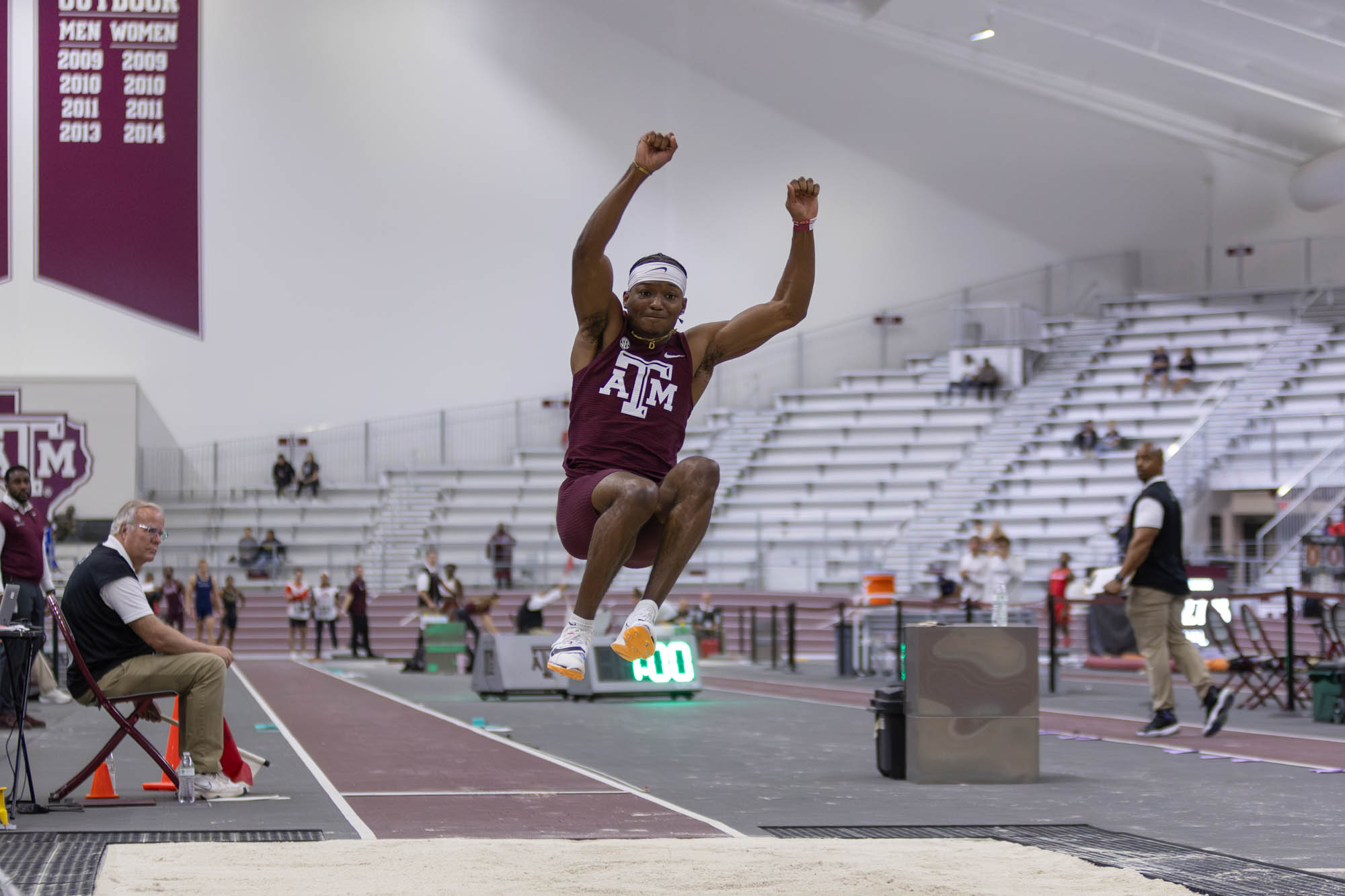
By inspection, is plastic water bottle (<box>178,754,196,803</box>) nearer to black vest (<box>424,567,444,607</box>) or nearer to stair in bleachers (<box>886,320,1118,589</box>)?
black vest (<box>424,567,444,607</box>)

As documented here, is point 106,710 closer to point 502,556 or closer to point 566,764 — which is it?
point 566,764

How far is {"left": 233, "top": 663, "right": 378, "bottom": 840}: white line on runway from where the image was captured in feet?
19.7

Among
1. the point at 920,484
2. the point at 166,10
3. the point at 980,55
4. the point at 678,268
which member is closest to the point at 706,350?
the point at 678,268

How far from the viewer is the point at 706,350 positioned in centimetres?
530

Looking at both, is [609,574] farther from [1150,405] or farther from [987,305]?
[987,305]

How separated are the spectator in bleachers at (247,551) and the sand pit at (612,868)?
2269 cm

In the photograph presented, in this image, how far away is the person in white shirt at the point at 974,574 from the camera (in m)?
17.5

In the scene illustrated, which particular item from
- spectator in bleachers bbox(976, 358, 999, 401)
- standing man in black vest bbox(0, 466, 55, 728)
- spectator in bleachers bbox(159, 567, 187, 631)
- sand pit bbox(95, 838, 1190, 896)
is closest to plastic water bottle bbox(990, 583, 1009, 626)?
sand pit bbox(95, 838, 1190, 896)

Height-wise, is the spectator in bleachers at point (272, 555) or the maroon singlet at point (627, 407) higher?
the maroon singlet at point (627, 407)

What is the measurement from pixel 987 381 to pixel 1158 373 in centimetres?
327

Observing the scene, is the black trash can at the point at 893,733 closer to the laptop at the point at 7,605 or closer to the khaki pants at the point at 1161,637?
the khaki pants at the point at 1161,637

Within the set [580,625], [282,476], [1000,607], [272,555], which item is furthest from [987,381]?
[580,625]

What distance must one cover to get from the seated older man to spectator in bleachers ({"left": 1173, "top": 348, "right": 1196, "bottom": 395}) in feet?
76.5

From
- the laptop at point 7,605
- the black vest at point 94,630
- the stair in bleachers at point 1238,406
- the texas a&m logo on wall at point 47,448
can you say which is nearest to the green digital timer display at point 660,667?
the black vest at point 94,630
